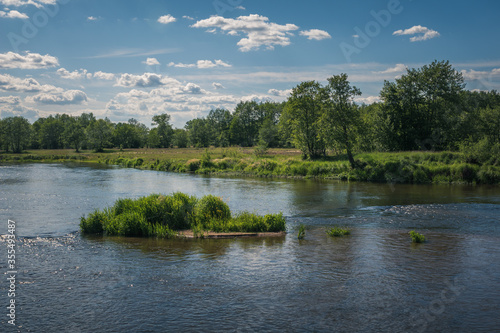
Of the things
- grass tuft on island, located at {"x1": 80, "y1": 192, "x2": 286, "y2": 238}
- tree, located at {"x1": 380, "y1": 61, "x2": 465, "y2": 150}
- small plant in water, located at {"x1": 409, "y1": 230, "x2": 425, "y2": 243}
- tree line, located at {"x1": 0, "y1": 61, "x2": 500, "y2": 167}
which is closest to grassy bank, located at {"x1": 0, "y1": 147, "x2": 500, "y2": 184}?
tree line, located at {"x1": 0, "y1": 61, "x2": 500, "y2": 167}

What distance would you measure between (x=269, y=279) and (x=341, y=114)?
43.2m

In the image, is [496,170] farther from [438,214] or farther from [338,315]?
[338,315]

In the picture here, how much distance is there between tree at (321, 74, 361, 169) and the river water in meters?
28.8

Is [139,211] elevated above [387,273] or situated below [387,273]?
above

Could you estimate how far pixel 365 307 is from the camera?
11.9 meters

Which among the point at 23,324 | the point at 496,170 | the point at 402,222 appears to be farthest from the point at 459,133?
the point at 23,324

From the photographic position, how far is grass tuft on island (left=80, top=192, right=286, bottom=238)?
21.0 m

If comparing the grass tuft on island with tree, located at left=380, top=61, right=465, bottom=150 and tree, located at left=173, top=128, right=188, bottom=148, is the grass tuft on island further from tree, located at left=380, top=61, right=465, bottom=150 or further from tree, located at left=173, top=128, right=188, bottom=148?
tree, located at left=173, top=128, right=188, bottom=148

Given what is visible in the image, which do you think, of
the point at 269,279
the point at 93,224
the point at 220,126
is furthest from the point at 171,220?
the point at 220,126

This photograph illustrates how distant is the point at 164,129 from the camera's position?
173000 millimetres

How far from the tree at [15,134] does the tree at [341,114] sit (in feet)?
404

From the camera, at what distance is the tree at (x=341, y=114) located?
175 feet

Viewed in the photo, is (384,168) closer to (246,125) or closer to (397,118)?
(397,118)

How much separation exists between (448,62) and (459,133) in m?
11.8
